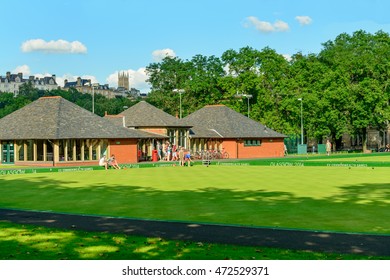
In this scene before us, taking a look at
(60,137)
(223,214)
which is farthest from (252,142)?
(223,214)

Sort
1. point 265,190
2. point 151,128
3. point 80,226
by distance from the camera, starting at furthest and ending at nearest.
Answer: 1. point 151,128
2. point 265,190
3. point 80,226

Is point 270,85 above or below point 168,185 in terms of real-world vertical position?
above

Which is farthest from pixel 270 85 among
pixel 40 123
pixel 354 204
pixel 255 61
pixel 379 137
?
pixel 354 204

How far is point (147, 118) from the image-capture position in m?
75.7

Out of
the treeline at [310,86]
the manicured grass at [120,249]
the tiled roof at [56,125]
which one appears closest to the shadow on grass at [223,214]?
the manicured grass at [120,249]

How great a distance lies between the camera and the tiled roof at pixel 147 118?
2921 inches

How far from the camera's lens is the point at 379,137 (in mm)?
114375

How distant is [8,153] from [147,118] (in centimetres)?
1874

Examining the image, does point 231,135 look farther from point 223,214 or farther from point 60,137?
point 223,214

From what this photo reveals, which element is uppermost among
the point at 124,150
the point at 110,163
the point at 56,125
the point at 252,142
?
the point at 56,125

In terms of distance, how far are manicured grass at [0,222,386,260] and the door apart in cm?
4983
